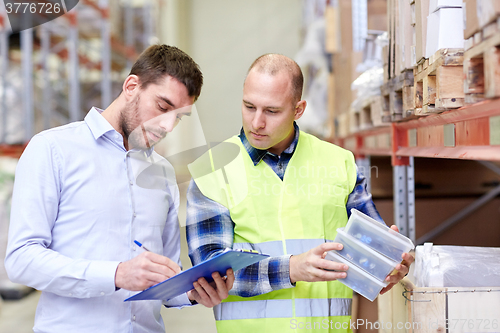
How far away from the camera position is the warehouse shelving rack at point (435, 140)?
140cm

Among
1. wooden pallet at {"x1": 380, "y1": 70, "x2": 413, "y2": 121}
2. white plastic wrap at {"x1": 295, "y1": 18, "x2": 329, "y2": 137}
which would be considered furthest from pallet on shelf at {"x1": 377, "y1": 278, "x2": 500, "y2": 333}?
white plastic wrap at {"x1": 295, "y1": 18, "x2": 329, "y2": 137}

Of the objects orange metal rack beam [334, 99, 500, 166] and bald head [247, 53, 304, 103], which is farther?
bald head [247, 53, 304, 103]

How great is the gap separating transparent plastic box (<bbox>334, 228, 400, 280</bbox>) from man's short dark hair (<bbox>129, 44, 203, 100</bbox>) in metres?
0.81

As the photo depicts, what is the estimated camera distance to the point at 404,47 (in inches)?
80.7

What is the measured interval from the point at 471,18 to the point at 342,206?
86cm

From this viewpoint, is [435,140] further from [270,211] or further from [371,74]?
[371,74]

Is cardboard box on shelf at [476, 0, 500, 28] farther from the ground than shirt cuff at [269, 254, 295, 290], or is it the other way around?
cardboard box on shelf at [476, 0, 500, 28]

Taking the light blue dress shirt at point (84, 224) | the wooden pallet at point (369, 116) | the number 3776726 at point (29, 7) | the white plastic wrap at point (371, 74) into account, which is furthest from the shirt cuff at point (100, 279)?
the number 3776726 at point (29, 7)

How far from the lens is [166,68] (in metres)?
1.74

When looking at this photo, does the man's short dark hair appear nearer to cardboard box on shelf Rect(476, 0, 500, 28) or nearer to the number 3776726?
cardboard box on shelf Rect(476, 0, 500, 28)

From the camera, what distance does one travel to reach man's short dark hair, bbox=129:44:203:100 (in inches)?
68.6

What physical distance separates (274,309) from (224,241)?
1.12 feet

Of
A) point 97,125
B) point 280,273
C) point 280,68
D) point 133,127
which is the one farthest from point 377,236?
point 97,125

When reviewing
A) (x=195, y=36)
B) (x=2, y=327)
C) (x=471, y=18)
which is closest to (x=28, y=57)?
(x=2, y=327)
